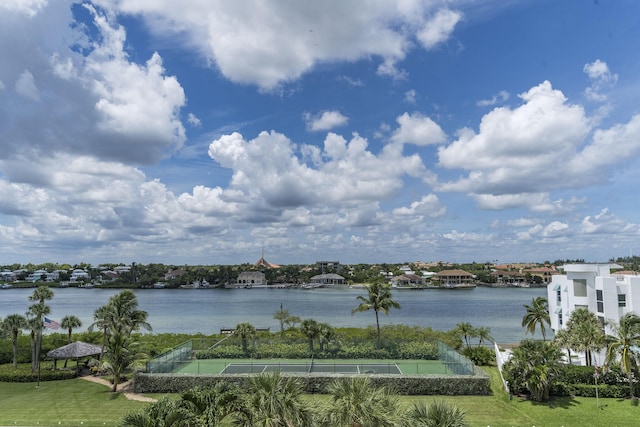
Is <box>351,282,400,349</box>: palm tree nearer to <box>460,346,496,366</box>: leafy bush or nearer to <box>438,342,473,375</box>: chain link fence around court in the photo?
<box>438,342,473,375</box>: chain link fence around court

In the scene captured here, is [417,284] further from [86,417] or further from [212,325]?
[86,417]

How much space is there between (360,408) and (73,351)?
94.4 feet

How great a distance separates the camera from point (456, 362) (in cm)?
2966

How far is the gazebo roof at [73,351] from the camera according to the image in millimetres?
32344

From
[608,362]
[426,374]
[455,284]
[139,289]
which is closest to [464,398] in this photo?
[426,374]

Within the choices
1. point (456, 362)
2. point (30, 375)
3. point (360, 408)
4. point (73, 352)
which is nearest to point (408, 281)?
point (456, 362)

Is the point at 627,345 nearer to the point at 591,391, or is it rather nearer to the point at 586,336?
the point at 586,336

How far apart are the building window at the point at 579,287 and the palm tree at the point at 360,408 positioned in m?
31.3

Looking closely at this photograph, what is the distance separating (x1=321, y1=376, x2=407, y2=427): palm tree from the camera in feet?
41.9

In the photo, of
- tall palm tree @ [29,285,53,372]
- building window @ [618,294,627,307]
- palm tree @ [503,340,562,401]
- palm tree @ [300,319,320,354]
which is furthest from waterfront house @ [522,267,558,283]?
tall palm tree @ [29,285,53,372]

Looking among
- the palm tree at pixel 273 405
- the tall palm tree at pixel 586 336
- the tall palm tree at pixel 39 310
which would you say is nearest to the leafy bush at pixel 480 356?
the tall palm tree at pixel 586 336

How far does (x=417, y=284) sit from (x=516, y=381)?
169 metres

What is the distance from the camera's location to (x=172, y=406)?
41.8 ft

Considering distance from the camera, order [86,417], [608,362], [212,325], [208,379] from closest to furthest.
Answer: [86,417] < [608,362] < [208,379] < [212,325]
